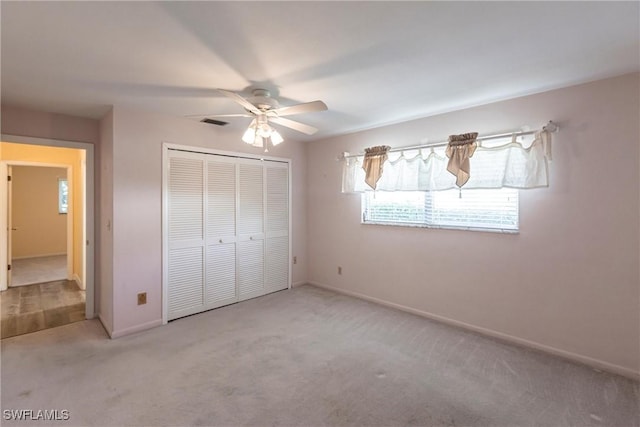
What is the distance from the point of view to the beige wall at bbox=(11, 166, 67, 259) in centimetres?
664

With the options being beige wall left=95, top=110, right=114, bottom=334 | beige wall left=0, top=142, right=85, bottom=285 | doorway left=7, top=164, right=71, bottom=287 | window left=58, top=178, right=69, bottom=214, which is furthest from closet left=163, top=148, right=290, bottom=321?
window left=58, top=178, right=69, bottom=214

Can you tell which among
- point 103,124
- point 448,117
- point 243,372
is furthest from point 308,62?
point 103,124

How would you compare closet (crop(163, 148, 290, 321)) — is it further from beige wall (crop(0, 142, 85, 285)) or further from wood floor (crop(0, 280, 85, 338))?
beige wall (crop(0, 142, 85, 285))

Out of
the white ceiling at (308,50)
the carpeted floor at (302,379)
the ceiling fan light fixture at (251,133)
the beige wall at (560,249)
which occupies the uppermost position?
the white ceiling at (308,50)

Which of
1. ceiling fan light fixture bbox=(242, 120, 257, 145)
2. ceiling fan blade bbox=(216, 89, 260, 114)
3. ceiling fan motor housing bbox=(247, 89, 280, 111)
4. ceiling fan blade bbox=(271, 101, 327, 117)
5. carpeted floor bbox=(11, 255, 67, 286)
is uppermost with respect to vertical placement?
ceiling fan motor housing bbox=(247, 89, 280, 111)

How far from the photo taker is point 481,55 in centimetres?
199

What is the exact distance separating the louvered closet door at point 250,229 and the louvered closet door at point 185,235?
0.54 metres

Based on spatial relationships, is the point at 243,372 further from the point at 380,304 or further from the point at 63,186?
the point at 63,186

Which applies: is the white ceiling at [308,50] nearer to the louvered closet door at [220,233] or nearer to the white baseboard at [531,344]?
the louvered closet door at [220,233]

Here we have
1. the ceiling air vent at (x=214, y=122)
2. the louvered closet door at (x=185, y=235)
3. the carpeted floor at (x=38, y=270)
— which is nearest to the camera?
the louvered closet door at (x=185, y=235)

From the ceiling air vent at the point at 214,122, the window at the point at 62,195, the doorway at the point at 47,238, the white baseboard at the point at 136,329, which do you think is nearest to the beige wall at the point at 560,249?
the ceiling air vent at the point at 214,122

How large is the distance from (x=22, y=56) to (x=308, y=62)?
6.24ft

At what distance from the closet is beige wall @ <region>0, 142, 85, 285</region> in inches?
87.7

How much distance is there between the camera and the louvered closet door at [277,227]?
4.29 metres
